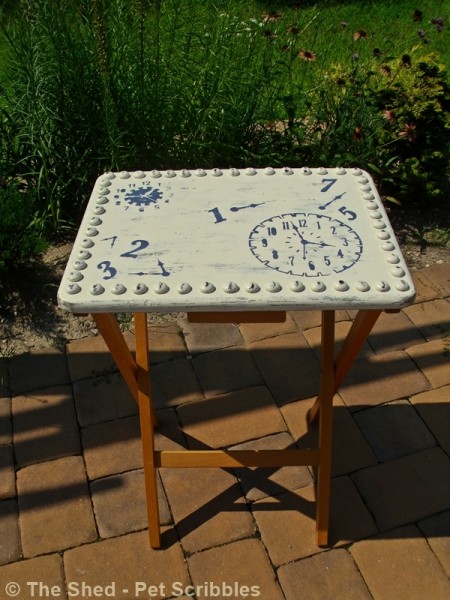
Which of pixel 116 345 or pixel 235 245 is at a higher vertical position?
pixel 235 245

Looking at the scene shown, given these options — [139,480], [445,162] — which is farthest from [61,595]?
[445,162]

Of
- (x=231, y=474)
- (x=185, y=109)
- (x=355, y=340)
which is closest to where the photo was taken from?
(x=355, y=340)

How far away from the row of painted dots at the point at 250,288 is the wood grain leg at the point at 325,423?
0.47 m

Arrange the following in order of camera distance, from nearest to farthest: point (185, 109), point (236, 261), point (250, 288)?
point (250, 288)
point (236, 261)
point (185, 109)

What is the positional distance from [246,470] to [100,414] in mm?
713

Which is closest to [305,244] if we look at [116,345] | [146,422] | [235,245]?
[235,245]

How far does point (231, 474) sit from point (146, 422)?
23.2 inches

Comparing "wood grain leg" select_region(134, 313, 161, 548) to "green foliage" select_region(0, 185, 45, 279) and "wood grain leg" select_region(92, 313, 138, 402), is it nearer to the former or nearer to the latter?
"wood grain leg" select_region(92, 313, 138, 402)

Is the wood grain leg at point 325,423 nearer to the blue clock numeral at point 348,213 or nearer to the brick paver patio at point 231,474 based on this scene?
the brick paver patio at point 231,474

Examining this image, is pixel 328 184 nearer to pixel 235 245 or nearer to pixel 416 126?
pixel 235 245

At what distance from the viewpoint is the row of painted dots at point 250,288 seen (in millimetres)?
1806

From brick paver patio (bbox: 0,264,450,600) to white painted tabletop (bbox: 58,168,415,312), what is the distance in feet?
3.53

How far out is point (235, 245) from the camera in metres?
1.99

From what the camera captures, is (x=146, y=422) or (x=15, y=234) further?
(x=15, y=234)
